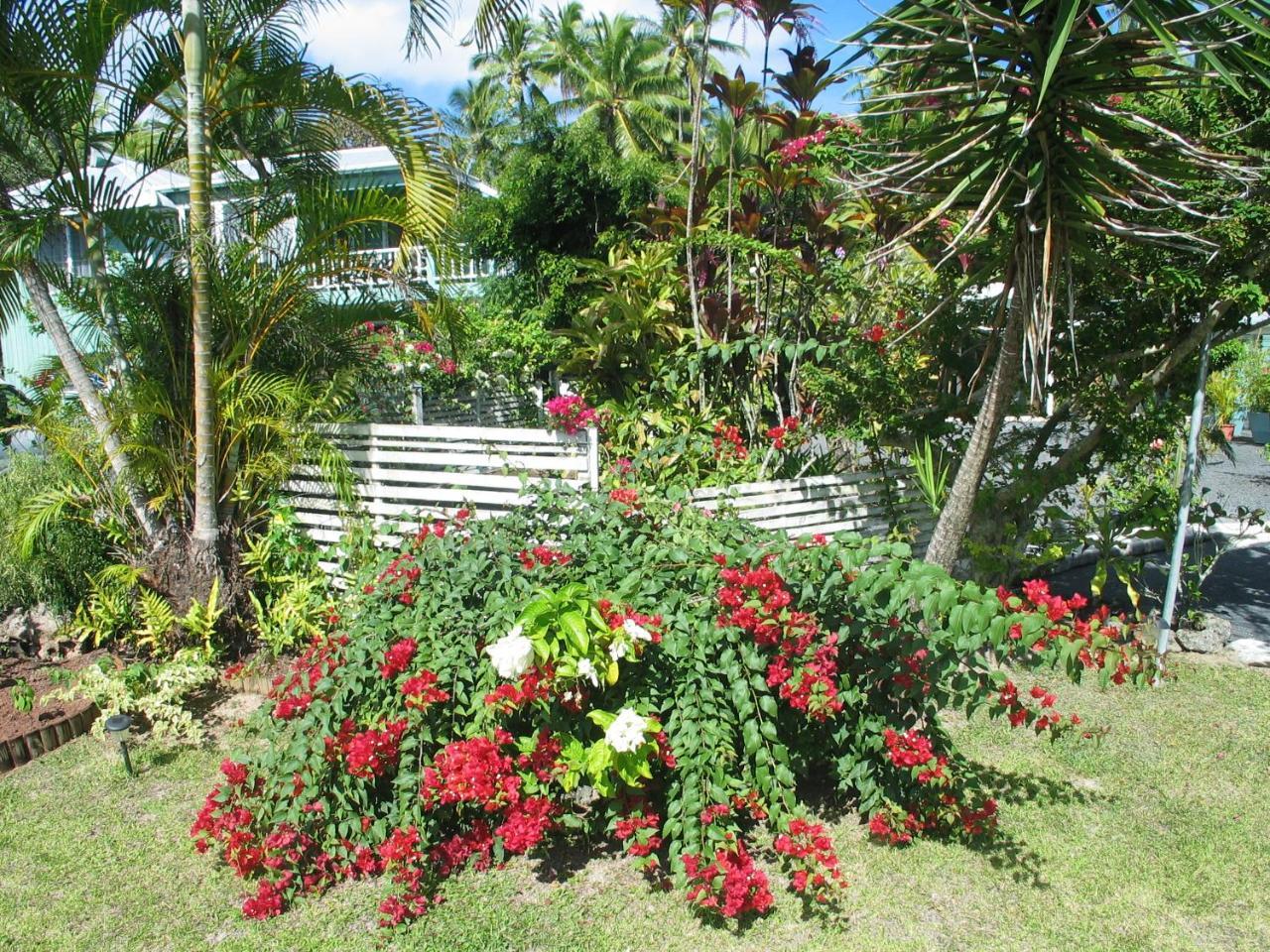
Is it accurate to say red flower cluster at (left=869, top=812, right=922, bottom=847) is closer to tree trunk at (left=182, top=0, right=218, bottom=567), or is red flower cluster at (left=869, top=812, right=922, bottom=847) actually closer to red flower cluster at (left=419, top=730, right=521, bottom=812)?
red flower cluster at (left=419, top=730, right=521, bottom=812)

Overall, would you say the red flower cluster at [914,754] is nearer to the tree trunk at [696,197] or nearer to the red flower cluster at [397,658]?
the red flower cluster at [397,658]

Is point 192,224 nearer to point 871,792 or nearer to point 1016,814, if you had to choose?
point 871,792

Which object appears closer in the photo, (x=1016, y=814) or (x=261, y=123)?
(x=1016, y=814)

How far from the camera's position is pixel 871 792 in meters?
3.54

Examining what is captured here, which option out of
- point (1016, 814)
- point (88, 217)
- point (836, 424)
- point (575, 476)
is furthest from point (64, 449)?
point (1016, 814)

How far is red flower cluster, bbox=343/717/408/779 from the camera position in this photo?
126 inches

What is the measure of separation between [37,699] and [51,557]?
3.57 feet

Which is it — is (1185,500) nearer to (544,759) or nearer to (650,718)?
(650,718)

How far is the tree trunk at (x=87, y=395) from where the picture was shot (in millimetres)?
5406

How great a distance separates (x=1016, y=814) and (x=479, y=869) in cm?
214

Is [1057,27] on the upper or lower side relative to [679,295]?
upper

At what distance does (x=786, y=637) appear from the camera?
3354mm

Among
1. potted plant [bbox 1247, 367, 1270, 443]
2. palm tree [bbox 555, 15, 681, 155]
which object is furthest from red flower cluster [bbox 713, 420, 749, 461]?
palm tree [bbox 555, 15, 681, 155]

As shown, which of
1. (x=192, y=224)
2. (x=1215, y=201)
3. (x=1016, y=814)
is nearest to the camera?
(x=1016, y=814)
